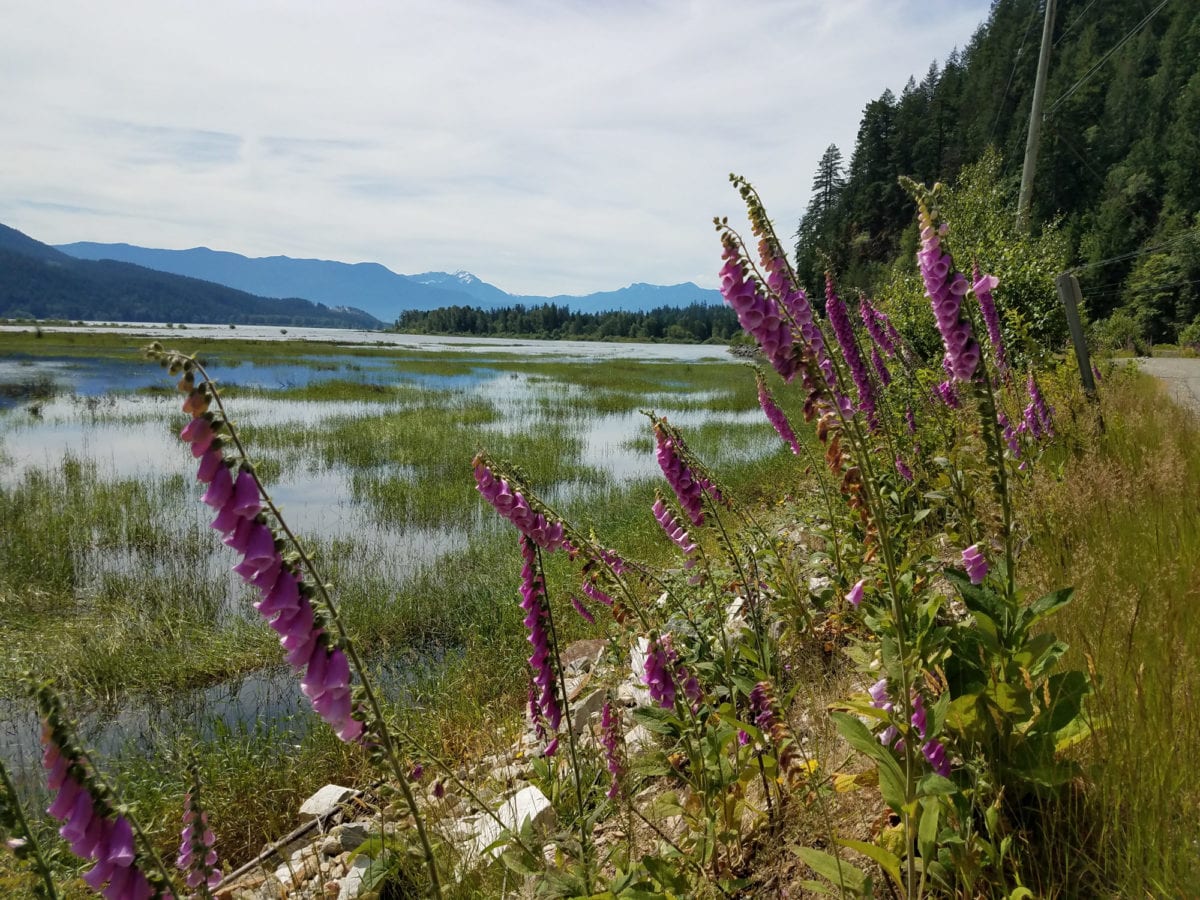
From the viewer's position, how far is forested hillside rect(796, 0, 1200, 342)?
4791 centimetres

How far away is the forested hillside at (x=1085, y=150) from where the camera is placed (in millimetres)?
47906

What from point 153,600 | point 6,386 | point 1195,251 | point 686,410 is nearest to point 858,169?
point 1195,251

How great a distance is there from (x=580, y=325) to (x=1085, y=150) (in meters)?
104

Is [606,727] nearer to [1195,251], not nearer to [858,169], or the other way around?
[1195,251]

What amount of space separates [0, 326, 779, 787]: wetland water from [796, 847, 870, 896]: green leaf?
5.82ft

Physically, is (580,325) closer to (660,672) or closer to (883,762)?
(660,672)

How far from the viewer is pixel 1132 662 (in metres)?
2.43

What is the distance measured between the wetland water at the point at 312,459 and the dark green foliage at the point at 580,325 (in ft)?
369

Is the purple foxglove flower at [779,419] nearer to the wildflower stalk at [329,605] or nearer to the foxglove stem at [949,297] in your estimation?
the foxglove stem at [949,297]

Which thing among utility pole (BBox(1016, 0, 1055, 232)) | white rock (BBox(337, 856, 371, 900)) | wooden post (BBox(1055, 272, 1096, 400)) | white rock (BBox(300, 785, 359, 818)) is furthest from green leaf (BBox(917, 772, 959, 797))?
utility pole (BBox(1016, 0, 1055, 232))

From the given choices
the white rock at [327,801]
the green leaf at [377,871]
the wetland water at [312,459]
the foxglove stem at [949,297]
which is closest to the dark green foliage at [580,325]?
the wetland water at [312,459]

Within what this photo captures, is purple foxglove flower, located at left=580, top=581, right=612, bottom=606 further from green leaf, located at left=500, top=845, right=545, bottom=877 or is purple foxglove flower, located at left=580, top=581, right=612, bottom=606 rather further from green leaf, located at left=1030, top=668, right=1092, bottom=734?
green leaf, located at left=1030, top=668, right=1092, bottom=734

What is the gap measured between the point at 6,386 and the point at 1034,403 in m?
36.1

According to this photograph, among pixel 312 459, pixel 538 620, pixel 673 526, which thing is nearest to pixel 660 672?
pixel 538 620
